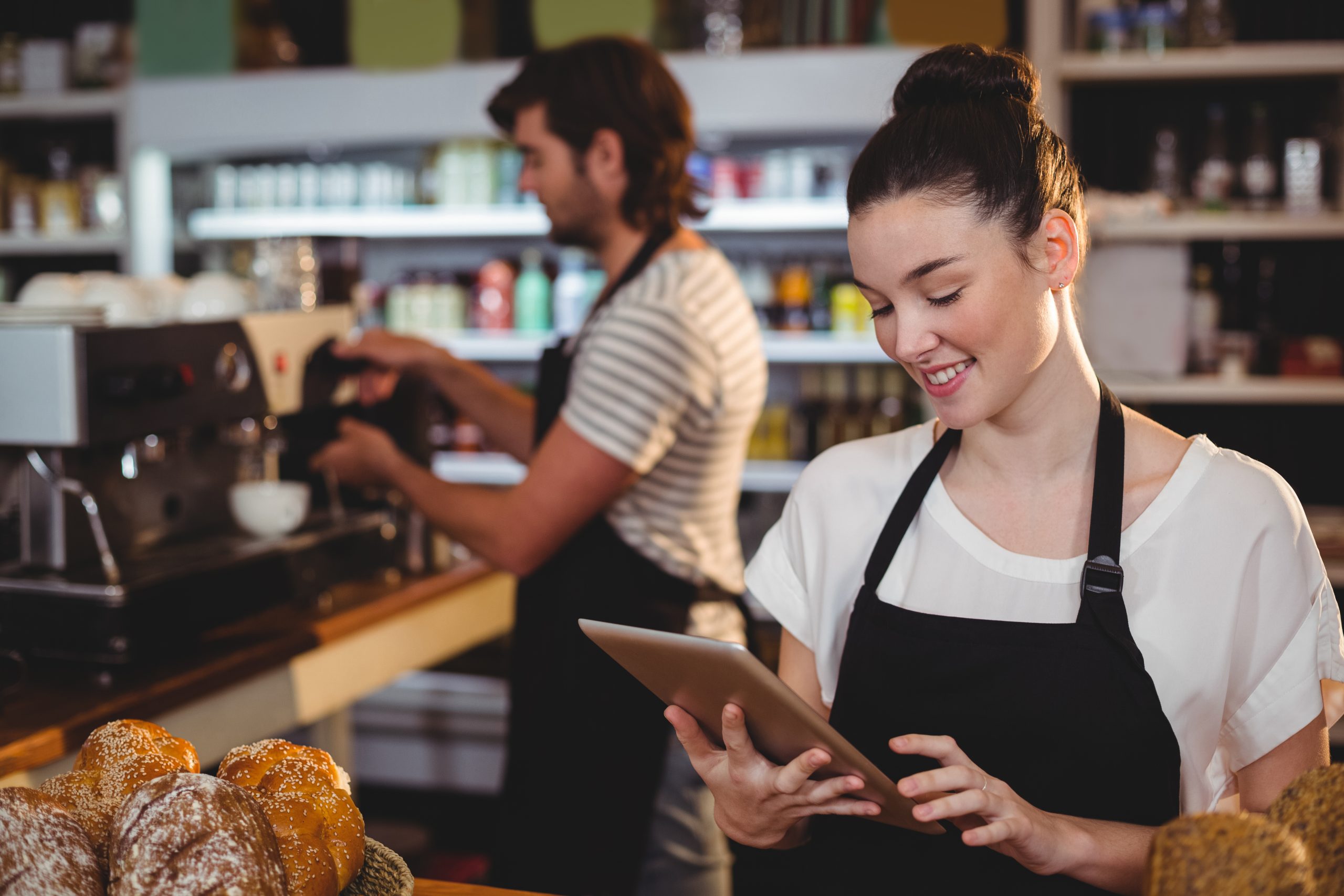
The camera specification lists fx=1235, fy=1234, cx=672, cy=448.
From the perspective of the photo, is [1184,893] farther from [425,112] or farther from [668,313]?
[425,112]

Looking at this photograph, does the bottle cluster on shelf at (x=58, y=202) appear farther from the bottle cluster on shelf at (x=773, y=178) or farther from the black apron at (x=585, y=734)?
the black apron at (x=585, y=734)

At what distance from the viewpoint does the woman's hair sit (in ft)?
3.76

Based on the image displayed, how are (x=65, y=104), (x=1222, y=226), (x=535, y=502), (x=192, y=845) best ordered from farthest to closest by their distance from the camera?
(x=65, y=104)
(x=1222, y=226)
(x=535, y=502)
(x=192, y=845)

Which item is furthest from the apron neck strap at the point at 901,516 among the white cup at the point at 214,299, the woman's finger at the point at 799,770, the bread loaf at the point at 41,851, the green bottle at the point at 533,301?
the green bottle at the point at 533,301

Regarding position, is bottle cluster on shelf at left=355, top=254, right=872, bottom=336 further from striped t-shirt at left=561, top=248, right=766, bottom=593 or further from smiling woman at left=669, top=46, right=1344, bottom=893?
smiling woman at left=669, top=46, right=1344, bottom=893

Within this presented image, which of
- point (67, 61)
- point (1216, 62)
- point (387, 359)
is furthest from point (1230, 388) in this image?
point (67, 61)

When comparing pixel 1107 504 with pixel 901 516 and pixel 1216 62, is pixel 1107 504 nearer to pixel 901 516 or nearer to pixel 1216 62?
pixel 901 516

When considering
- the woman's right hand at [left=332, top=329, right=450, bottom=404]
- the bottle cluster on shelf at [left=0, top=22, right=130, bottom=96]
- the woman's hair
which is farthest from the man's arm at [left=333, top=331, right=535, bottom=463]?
the bottle cluster on shelf at [left=0, top=22, right=130, bottom=96]

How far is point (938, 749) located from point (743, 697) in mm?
168

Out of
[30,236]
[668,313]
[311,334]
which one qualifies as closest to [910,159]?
[668,313]

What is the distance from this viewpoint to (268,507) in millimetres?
2045

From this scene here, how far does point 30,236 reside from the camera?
13.6 ft

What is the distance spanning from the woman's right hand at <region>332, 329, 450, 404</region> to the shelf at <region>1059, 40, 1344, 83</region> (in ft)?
6.24

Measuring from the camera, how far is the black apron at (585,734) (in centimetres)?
194
